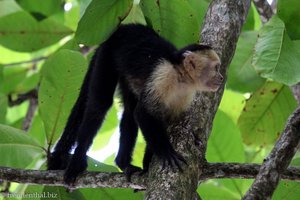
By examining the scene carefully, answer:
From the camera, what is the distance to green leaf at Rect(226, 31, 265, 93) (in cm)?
304

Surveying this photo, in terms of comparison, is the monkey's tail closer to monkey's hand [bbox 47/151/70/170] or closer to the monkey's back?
monkey's hand [bbox 47/151/70/170]

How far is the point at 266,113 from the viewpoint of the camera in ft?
10.4

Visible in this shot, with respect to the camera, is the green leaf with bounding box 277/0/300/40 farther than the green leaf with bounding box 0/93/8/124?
Answer: No

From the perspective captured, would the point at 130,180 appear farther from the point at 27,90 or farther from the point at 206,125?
the point at 27,90

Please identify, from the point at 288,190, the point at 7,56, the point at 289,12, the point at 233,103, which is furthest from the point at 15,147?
the point at 7,56

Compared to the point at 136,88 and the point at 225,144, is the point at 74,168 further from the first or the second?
the point at 225,144

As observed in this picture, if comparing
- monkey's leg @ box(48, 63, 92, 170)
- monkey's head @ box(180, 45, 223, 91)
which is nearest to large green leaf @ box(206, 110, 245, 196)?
monkey's head @ box(180, 45, 223, 91)

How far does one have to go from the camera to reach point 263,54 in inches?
81.4

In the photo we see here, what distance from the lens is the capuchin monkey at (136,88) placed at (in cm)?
251

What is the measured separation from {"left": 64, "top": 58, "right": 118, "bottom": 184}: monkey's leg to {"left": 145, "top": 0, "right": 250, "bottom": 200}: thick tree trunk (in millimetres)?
650

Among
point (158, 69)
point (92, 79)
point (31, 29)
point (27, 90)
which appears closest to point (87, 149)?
point (92, 79)

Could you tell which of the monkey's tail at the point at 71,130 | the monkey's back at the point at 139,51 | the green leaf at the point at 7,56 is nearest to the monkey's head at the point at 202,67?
the monkey's back at the point at 139,51

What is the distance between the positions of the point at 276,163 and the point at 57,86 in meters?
1.30

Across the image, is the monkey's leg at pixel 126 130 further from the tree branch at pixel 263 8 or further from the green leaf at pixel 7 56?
the green leaf at pixel 7 56
